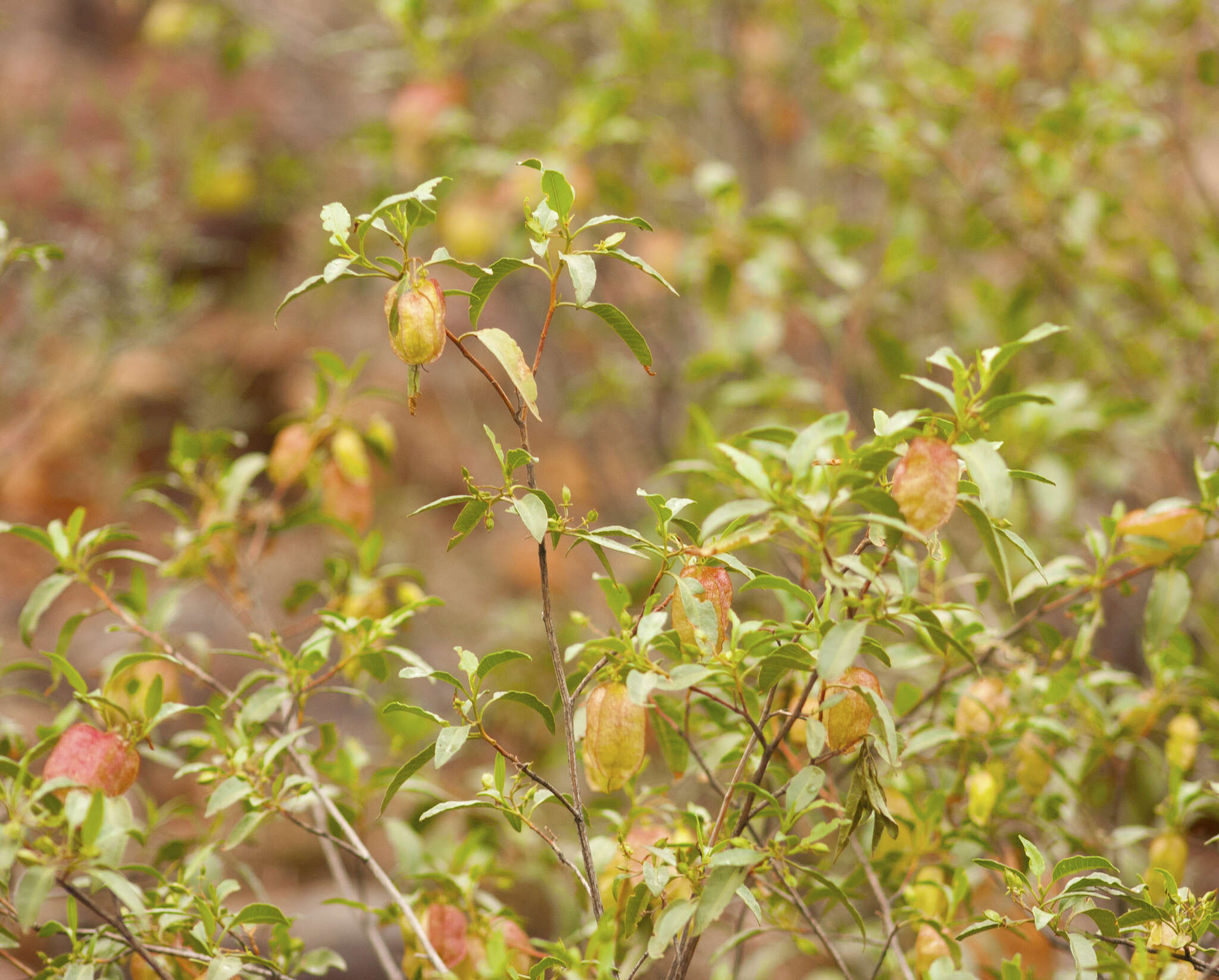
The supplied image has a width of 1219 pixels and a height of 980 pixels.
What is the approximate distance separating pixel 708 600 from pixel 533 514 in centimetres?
13

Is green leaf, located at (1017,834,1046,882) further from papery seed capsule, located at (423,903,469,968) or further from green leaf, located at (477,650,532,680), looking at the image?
papery seed capsule, located at (423,903,469,968)

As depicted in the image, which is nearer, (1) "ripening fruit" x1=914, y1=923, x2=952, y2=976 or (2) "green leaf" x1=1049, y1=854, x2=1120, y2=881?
(2) "green leaf" x1=1049, y1=854, x2=1120, y2=881

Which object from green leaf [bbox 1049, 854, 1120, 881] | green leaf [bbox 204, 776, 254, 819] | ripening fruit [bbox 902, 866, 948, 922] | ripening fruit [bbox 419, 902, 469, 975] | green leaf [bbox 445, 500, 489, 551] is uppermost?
green leaf [bbox 445, 500, 489, 551]

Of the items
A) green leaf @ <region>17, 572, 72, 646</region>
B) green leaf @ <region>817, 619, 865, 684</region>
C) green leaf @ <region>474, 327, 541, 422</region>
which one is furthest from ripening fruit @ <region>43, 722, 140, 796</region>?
green leaf @ <region>817, 619, 865, 684</region>

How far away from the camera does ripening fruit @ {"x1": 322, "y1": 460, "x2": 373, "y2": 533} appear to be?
104cm

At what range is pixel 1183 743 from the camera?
869 mm

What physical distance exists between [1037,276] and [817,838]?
142 centimetres

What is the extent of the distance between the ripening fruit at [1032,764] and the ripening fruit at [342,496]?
738mm

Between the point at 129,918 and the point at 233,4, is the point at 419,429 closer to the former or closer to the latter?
the point at 233,4

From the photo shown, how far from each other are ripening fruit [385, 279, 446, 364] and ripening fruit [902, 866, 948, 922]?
0.61 m

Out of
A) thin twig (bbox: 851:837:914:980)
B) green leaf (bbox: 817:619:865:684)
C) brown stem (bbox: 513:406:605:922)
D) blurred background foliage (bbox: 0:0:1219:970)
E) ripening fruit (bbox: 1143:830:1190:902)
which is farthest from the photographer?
blurred background foliage (bbox: 0:0:1219:970)

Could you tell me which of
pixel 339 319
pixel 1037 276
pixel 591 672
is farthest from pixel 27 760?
pixel 339 319

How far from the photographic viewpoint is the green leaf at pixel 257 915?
69cm

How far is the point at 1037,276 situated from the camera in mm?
1740
